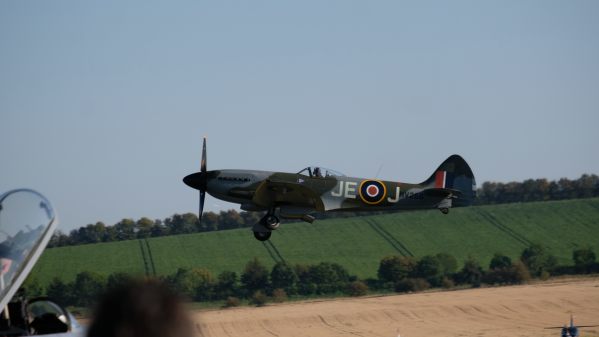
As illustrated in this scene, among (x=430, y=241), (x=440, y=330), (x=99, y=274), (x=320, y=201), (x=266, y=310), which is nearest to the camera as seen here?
(x=320, y=201)

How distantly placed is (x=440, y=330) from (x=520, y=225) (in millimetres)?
40713

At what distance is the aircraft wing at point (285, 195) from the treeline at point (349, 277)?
114 ft

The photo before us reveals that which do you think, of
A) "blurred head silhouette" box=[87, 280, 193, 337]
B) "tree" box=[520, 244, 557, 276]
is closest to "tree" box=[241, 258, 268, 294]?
"tree" box=[520, 244, 557, 276]

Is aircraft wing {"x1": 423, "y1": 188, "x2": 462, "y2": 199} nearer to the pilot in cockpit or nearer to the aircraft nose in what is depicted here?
the pilot in cockpit

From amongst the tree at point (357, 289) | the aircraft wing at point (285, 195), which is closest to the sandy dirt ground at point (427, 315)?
the tree at point (357, 289)

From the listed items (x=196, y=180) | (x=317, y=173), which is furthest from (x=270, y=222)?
(x=196, y=180)

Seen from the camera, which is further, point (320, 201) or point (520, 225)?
point (520, 225)

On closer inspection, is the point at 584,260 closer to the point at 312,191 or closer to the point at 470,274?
the point at 470,274

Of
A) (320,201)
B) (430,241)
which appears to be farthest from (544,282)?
(320,201)

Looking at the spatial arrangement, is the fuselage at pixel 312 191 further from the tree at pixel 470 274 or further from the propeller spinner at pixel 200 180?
the tree at pixel 470 274

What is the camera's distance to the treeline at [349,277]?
220 feet

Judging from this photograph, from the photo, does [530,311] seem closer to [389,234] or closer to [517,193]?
[389,234]

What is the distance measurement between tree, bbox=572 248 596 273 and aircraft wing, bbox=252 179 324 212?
48085mm

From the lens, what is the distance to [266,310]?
5866 cm
